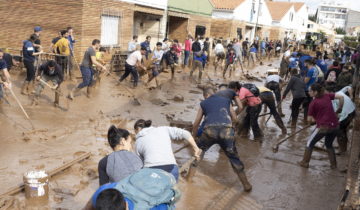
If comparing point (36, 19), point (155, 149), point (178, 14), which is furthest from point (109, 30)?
point (155, 149)

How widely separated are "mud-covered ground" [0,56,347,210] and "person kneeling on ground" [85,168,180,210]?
7.55 feet

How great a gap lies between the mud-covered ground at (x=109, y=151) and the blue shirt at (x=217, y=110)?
1136mm

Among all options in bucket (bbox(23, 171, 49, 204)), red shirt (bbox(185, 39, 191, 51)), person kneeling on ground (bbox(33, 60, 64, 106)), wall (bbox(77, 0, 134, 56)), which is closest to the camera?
bucket (bbox(23, 171, 49, 204))

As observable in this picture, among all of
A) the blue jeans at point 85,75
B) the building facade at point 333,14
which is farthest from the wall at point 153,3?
the building facade at point 333,14

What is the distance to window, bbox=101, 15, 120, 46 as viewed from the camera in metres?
14.7

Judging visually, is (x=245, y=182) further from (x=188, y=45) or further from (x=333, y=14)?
(x=333, y=14)

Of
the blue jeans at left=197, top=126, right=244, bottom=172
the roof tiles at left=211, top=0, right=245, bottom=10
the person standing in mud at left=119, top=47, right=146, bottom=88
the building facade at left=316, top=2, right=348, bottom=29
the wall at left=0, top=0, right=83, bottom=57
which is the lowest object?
the blue jeans at left=197, top=126, right=244, bottom=172

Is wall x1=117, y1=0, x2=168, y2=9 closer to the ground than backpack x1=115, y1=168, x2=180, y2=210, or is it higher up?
higher up

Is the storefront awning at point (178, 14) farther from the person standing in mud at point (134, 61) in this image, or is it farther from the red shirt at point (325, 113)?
the red shirt at point (325, 113)

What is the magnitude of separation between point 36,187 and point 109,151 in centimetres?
223

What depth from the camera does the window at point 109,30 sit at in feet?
48.3

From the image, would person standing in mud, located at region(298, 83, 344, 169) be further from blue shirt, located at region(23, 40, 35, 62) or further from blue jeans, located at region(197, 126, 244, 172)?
blue shirt, located at region(23, 40, 35, 62)

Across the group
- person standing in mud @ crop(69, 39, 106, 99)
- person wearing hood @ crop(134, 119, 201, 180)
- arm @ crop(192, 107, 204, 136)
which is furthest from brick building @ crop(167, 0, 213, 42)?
person wearing hood @ crop(134, 119, 201, 180)

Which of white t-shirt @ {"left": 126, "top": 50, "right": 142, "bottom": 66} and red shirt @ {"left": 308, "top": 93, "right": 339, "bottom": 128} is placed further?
white t-shirt @ {"left": 126, "top": 50, "right": 142, "bottom": 66}
